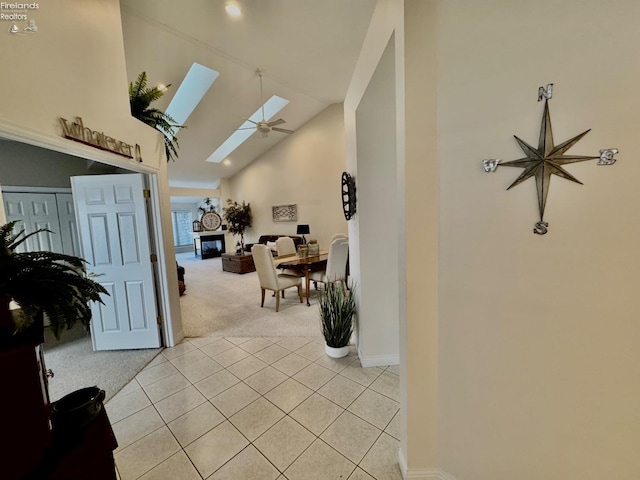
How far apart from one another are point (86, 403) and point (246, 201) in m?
8.67

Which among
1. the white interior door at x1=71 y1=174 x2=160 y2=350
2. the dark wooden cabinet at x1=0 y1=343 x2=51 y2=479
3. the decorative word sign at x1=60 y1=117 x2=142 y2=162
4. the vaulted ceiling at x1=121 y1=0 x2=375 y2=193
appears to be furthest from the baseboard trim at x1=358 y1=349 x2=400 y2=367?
the vaulted ceiling at x1=121 y1=0 x2=375 y2=193

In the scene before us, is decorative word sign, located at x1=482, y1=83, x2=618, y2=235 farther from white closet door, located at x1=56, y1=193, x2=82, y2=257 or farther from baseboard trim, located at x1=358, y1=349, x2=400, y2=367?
white closet door, located at x1=56, y1=193, x2=82, y2=257

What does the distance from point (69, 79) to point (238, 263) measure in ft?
18.4

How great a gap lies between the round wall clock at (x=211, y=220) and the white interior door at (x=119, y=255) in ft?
24.3

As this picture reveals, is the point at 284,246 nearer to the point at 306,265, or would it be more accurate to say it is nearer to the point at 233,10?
the point at 306,265

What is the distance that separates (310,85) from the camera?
5156 millimetres

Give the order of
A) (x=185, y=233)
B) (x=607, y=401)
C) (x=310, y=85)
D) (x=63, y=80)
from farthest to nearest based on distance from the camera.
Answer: (x=185, y=233) < (x=310, y=85) < (x=63, y=80) < (x=607, y=401)

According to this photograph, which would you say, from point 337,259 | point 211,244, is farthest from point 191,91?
point 211,244

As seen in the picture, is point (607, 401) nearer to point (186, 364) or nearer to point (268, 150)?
point (186, 364)

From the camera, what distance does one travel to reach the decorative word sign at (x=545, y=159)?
A: 0.92m

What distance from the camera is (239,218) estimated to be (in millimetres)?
8930

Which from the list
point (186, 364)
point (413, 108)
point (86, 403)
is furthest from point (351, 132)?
point (186, 364)

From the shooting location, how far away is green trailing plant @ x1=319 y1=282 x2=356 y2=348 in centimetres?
259

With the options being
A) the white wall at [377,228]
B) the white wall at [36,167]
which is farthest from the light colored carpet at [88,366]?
the white wall at [377,228]
